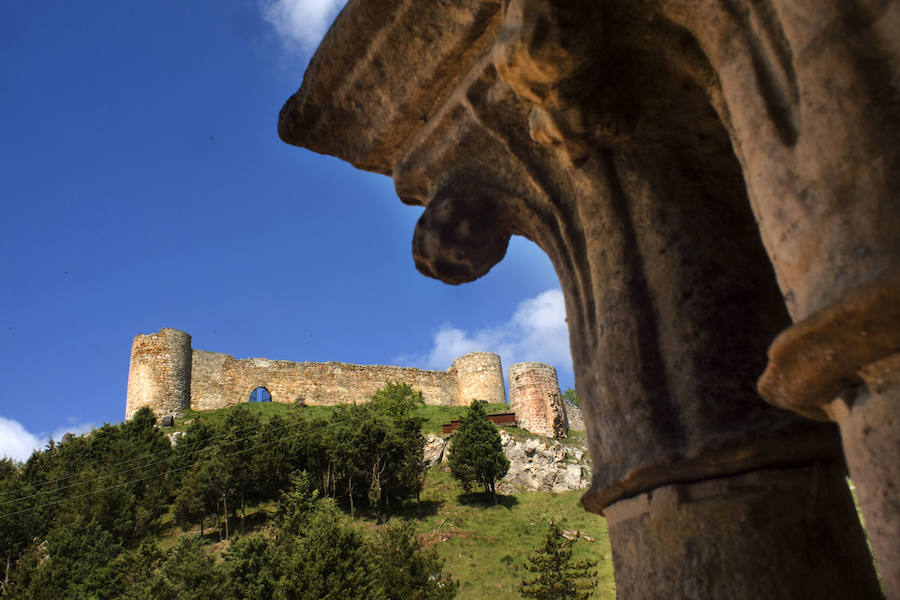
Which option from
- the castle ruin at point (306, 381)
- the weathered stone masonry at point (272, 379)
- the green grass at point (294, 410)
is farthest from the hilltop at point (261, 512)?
the weathered stone masonry at point (272, 379)

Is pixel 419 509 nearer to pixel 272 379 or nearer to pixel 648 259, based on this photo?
pixel 272 379

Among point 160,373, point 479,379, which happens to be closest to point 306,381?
point 160,373

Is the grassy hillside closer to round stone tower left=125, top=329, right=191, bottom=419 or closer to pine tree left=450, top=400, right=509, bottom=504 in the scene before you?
pine tree left=450, top=400, right=509, bottom=504

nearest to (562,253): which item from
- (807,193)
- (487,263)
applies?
(487,263)

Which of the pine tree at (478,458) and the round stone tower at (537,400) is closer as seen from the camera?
the pine tree at (478,458)

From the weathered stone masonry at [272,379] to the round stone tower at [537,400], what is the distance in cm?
11

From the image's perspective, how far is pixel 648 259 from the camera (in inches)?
62.9

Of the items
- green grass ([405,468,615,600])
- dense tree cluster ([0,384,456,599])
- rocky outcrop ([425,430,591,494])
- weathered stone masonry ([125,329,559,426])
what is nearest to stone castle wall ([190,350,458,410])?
weathered stone masonry ([125,329,559,426])

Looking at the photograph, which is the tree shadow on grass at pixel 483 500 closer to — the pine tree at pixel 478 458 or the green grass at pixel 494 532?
the green grass at pixel 494 532

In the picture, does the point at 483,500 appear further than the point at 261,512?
Yes

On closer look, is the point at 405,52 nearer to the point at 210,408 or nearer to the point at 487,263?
the point at 487,263

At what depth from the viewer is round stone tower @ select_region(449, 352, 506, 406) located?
123ft

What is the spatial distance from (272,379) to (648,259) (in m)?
35.4

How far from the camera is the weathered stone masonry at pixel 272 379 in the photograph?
32281mm
